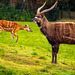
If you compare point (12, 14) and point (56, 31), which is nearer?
point (56, 31)

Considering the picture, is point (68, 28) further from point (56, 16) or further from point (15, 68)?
point (56, 16)

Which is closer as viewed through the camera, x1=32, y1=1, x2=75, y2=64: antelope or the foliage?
x1=32, y1=1, x2=75, y2=64: antelope

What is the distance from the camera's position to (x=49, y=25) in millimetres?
10672

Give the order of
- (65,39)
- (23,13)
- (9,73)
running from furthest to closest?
(23,13)
(65,39)
(9,73)

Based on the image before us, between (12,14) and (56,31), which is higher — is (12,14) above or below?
below

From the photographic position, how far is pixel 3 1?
3709 cm

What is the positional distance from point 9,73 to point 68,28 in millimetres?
3881

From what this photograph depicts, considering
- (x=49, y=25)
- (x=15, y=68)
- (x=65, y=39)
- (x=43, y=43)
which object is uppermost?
(x=49, y=25)

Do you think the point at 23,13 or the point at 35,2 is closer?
the point at 23,13

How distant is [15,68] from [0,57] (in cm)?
222

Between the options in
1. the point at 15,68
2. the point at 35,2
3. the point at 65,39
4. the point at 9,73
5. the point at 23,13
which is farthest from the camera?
the point at 35,2

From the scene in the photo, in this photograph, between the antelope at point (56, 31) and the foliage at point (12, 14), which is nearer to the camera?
the antelope at point (56, 31)

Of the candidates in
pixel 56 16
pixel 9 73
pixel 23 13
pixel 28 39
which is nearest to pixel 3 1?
pixel 23 13

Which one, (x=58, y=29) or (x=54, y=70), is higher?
(x=58, y=29)
